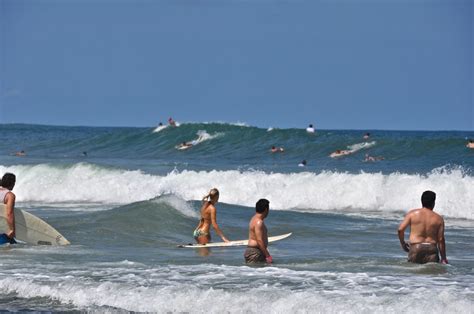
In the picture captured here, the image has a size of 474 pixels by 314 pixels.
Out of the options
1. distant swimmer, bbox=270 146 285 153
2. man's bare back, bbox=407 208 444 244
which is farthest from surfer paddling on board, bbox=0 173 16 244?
distant swimmer, bbox=270 146 285 153

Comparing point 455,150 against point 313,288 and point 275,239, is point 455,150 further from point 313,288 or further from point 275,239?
point 313,288

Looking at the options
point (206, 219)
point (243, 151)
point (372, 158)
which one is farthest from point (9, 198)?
point (243, 151)

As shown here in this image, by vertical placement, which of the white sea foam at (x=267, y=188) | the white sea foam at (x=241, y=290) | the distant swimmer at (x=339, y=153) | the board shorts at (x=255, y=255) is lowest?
the white sea foam at (x=241, y=290)

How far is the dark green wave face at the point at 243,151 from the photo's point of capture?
3978 centimetres

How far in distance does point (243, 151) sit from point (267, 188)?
18.0 meters

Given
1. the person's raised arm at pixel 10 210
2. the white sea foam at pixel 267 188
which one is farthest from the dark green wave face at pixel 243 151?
the person's raised arm at pixel 10 210

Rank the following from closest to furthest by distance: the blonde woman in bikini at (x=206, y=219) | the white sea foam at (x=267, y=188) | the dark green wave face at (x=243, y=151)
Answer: the blonde woman in bikini at (x=206, y=219) → the white sea foam at (x=267, y=188) → the dark green wave face at (x=243, y=151)

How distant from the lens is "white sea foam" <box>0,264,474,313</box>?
9.81m

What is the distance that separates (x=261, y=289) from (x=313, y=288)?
2.11 ft

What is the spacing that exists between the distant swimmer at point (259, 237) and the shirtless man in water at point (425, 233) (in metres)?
1.87

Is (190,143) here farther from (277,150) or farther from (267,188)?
(267,188)

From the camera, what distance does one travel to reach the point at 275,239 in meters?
16.2

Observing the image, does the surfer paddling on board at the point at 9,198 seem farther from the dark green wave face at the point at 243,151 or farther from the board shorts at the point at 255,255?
the dark green wave face at the point at 243,151

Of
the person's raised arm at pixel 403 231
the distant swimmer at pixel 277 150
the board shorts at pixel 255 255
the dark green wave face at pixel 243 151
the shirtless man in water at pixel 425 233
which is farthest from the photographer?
the distant swimmer at pixel 277 150
